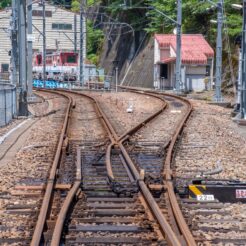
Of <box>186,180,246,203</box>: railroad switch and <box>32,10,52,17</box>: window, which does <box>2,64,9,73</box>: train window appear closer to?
<box>32,10,52,17</box>: window

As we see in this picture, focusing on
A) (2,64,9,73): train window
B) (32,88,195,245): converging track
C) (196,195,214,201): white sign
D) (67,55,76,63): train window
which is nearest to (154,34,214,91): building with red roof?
(67,55,76,63): train window

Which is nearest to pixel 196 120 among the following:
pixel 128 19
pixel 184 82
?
pixel 184 82

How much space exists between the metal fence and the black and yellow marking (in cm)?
1306

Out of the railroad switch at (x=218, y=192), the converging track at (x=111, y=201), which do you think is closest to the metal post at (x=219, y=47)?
the converging track at (x=111, y=201)

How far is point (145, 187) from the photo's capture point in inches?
364

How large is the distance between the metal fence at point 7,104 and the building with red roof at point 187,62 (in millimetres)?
31130

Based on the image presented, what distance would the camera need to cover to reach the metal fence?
71.2ft

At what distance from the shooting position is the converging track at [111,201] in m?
6.97

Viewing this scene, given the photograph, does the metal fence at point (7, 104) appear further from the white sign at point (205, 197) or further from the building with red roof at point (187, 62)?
the building with red roof at point (187, 62)

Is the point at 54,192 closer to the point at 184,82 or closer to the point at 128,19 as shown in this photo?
the point at 184,82

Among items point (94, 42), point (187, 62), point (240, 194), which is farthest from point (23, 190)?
point (94, 42)

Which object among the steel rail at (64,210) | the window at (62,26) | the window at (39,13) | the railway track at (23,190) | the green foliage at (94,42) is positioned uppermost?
the window at (39,13)

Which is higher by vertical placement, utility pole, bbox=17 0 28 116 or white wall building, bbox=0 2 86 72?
white wall building, bbox=0 2 86 72

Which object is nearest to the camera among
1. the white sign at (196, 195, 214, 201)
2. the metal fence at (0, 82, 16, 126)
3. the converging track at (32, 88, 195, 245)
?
the converging track at (32, 88, 195, 245)
